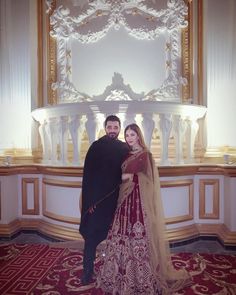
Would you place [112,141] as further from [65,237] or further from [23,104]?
[23,104]

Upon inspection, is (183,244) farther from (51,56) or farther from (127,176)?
(51,56)

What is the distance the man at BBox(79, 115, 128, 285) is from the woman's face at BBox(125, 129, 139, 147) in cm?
5

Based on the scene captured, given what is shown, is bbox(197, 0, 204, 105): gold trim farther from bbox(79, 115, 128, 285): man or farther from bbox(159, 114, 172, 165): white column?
bbox(79, 115, 128, 285): man

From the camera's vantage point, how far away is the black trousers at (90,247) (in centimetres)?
217

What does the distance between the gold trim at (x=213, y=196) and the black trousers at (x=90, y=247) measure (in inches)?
72.4

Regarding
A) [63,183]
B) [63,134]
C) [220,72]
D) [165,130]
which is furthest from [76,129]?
[220,72]

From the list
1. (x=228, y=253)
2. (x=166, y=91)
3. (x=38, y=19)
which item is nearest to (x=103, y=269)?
(x=228, y=253)

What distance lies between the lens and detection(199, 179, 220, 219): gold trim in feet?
11.7

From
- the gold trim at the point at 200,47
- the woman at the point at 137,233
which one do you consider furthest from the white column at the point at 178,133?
the woman at the point at 137,233

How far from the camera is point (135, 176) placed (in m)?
2.08

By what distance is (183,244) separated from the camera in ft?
11.0

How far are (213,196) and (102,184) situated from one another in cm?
203

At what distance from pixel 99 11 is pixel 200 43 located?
166cm

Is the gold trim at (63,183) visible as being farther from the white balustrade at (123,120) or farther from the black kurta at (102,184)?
the black kurta at (102,184)
